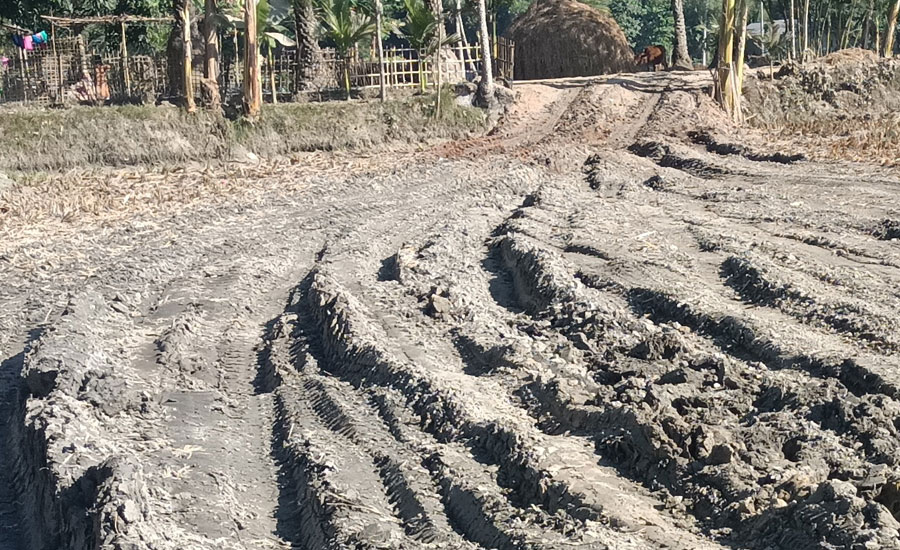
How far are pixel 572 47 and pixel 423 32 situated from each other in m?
8.84

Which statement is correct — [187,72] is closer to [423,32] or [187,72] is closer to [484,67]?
[423,32]

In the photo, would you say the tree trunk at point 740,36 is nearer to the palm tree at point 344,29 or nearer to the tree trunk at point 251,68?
the palm tree at point 344,29

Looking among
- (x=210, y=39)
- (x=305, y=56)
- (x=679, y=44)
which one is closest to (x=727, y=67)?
(x=679, y=44)

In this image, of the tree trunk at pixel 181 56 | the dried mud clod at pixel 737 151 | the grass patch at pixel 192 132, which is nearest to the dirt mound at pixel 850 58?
the dried mud clod at pixel 737 151

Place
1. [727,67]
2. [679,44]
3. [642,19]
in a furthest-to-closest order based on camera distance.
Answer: [642,19] < [679,44] < [727,67]

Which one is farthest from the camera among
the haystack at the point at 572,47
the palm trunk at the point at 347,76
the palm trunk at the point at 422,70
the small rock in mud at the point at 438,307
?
the haystack at the point at 572,47

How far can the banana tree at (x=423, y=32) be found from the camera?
22.2 metres

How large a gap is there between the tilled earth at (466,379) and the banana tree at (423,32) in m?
10.3

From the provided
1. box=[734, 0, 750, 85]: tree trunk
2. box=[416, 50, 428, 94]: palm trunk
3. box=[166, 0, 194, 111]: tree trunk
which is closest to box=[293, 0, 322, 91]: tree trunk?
box=[416, 50, 428, 94]: palm trunk

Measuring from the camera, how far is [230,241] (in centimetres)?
1165

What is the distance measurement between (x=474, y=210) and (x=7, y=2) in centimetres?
2044

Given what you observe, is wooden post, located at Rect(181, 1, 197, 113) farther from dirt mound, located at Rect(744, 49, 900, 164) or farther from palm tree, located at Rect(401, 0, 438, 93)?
dirt mound, located at Rect(744, 49, 900, 164)

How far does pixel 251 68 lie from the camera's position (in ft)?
64.1

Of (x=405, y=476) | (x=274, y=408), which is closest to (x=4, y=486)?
(x=274, y=408)
